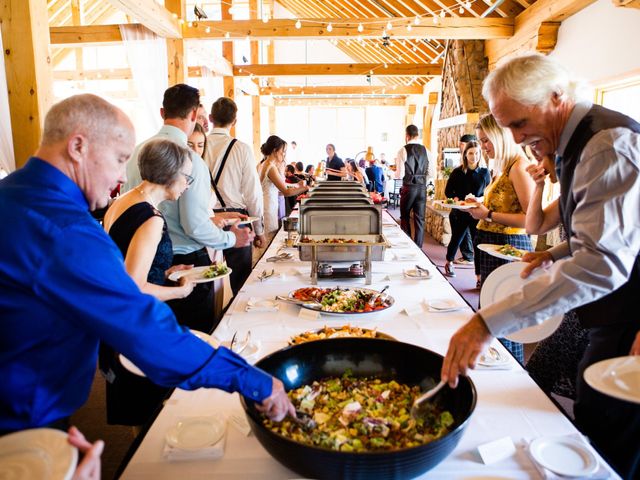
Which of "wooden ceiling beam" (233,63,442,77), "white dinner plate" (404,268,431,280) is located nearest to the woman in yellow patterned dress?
"white dinner plate" (404,268,431,280)

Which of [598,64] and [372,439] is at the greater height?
[598,64]

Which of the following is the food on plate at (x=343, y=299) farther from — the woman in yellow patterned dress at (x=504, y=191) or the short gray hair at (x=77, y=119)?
the woman in yellow patterned dress at (x=504, y=191)

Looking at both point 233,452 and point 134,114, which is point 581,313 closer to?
point 233,452

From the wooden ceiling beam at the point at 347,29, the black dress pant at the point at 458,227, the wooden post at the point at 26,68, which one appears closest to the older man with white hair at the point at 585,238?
the wooden post at the point at 26,68

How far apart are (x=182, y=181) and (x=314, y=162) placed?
16.5 m

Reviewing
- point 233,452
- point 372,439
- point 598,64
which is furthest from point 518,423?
point 598,64

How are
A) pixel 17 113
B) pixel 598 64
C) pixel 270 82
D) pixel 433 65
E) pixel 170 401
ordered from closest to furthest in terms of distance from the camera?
pixel 170 401, pixel 17 113, pixel 598 64, pixel 433 65, pixel 270 82

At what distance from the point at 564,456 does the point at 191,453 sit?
0.69m

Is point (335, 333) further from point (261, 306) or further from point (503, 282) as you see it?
point (503, 282)

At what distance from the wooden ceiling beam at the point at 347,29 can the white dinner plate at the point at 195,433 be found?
17.7ft

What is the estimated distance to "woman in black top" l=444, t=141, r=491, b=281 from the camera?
454 cm

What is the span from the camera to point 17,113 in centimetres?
268

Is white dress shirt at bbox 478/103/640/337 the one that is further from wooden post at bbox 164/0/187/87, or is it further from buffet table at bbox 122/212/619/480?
wooden post at bbox 164/0/187/87

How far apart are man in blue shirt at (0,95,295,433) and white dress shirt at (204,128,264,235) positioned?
81.6 inches
